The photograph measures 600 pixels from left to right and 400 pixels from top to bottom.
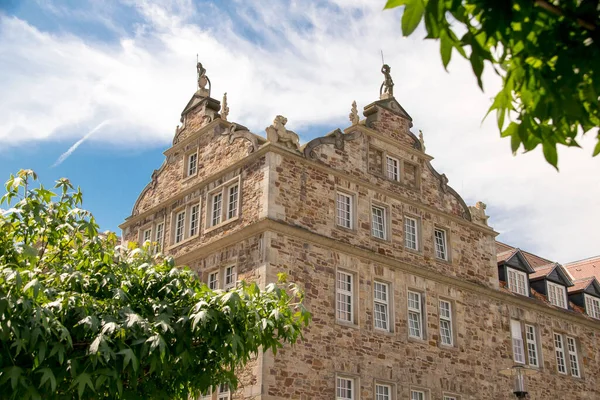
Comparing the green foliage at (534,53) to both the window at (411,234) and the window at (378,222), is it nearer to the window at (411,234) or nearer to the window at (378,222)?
the window at (378,222)

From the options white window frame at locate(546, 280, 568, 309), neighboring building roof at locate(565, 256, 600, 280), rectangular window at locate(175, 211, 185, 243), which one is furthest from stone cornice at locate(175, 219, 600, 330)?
neighboring building roof at locate(565, 256, 600, 280)

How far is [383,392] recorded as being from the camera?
21.4m

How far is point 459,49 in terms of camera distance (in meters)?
3.47

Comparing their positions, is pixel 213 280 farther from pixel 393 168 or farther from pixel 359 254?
pixel 393 168

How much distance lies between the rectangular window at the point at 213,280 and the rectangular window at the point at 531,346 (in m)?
11.7

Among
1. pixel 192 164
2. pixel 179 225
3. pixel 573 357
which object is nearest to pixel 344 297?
pixel 179 225

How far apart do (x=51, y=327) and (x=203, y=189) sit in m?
13.9

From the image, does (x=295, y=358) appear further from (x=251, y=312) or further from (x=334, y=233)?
(x=251, y=312)

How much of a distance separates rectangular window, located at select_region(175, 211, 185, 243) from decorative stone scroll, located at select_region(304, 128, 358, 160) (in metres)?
4.87

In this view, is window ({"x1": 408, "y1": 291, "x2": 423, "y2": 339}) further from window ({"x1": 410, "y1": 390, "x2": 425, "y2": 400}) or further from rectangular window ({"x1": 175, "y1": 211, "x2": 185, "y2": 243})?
rectangular window ({"x1": 175, "y1": 211, "x2": 185, "y2": 243})

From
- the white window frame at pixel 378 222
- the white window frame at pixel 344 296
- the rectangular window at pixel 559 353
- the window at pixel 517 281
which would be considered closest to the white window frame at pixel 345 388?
the white window frame at pixel 344 296

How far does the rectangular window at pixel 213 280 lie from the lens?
2189 cm

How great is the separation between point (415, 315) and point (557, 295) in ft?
32.0

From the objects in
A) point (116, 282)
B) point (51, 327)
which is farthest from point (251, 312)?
point (51, 327)
